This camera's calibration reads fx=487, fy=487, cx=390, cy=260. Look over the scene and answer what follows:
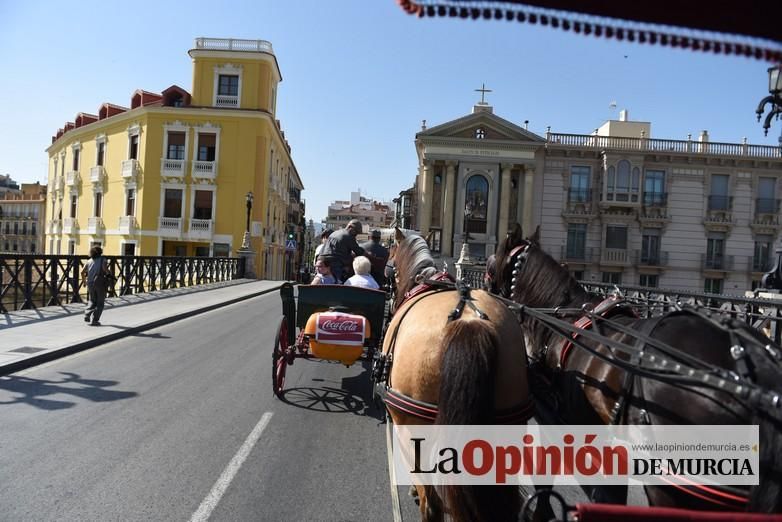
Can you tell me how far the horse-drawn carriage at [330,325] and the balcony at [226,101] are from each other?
105 feet

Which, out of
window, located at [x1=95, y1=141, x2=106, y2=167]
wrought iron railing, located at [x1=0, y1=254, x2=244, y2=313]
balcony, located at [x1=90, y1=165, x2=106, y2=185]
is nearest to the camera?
wrought iron railing, located at [x1=0, y1=254, x2=244, y2=313]

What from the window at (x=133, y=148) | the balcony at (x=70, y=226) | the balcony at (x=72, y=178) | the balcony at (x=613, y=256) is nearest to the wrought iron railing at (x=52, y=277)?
the window at (x=133, y=148)

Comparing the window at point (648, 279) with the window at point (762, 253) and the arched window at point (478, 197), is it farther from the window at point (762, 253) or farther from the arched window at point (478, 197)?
the arched window at point (478, 197)

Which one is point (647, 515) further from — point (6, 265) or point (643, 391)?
point (6, 265)

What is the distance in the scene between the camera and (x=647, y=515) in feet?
5.72

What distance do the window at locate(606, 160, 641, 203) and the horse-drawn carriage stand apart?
33.1m

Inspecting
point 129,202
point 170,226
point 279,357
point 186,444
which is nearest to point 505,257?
point 279,357

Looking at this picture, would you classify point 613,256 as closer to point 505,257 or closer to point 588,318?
point 505,257

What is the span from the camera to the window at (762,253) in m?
34.7

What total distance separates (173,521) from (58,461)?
5.05ft

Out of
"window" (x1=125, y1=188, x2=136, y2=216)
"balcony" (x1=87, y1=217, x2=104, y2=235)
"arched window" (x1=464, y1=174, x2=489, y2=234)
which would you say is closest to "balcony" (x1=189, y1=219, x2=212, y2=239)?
"window" (x1=125, y1=188, x2=136, y2=216)

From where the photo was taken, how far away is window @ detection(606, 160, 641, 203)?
114 feet

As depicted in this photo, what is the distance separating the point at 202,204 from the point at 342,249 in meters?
30.1

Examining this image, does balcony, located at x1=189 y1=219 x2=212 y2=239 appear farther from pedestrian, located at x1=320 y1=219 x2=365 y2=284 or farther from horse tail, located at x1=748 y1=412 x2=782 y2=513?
horse tail, located at x1=748 y1=412 x2=782 y2=513
